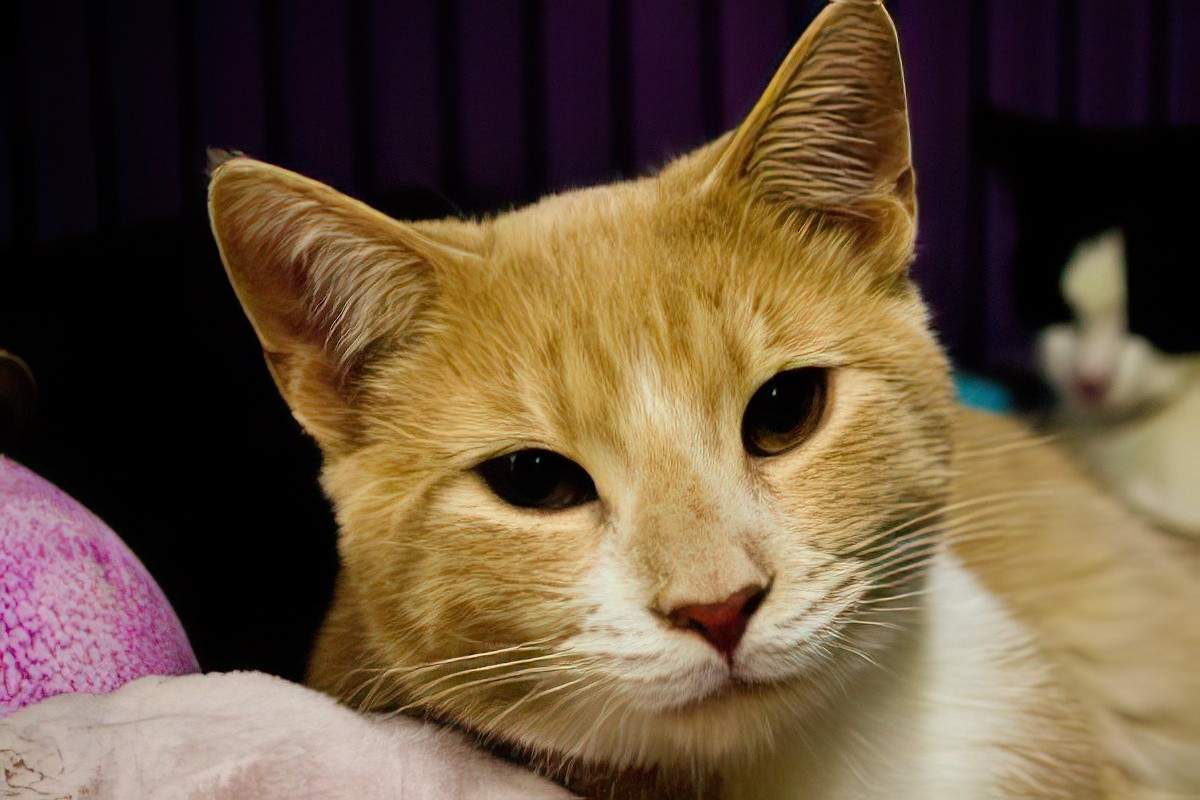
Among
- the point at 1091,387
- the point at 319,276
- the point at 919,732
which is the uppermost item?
the point at 319,276

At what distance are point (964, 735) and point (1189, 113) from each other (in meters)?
0.86

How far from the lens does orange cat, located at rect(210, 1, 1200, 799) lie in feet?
1.85

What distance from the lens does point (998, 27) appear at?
3.73 feet

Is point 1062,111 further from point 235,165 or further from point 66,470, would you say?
point 66,470

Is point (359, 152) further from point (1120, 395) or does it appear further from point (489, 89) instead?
point (1120, 395)

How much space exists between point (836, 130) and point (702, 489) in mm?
258

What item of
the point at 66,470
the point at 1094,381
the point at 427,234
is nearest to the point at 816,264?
the point at 427,234

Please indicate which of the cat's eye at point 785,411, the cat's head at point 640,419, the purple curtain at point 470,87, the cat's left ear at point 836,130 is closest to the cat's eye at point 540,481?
the cat's head at point 640,419

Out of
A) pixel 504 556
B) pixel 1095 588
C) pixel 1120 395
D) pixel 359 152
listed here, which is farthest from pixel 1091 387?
pixel 359 152

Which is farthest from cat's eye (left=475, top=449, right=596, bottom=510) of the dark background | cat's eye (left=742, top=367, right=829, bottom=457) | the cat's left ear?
the dark background

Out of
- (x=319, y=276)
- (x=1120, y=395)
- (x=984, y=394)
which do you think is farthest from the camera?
(x=984, y=394)

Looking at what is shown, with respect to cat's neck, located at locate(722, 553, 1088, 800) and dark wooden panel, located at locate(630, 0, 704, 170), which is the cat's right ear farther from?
dark wooden panel, located at locate(630, 0, 704, 170)

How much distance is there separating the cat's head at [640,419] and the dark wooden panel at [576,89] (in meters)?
0.46

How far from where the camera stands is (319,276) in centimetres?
63
